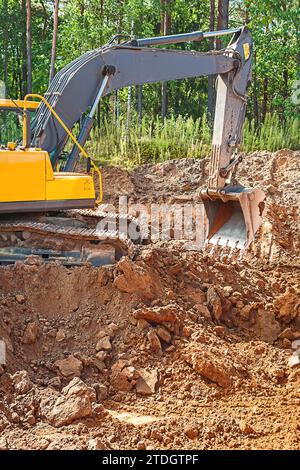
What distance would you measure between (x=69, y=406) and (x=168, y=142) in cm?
1001

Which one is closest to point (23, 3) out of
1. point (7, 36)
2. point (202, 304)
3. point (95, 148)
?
point (7, 36)

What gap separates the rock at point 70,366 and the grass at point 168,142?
8.41 metres

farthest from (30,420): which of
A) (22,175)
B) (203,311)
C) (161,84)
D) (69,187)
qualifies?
(161,84)

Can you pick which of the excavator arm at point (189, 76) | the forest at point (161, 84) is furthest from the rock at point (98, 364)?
the forest at point (161, 84)

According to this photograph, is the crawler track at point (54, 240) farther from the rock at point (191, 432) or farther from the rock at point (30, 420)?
the rock at point (191, 432)

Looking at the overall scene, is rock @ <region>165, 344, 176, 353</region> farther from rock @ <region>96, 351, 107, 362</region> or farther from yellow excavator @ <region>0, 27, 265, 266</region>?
yellow excavator @ <region>0, 27, 265, 266</region>

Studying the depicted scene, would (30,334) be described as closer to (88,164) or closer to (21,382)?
(21,382)

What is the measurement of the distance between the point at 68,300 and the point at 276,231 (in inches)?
166

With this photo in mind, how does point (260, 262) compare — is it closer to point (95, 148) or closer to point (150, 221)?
point (150, 221)

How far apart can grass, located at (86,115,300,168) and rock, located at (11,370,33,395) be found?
8863 millimetres

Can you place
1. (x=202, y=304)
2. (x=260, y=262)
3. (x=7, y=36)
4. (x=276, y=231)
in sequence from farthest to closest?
1. (x=7, y=36)
2. (x=276, y=231)
3. (x=260, y=262)
4. (x=202, y=304)

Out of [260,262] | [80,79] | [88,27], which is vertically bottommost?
[260,262]

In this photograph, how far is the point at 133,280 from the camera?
6.28 meters
